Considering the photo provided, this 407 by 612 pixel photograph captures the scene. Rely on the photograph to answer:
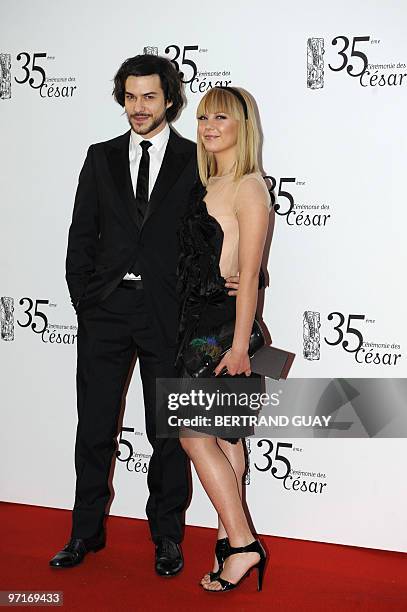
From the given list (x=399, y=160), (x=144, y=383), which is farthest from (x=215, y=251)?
(x=399, y=160)

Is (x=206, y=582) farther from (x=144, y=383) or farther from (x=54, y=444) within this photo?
(x=54, y=444)

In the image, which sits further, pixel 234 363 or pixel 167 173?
pixel 167 173

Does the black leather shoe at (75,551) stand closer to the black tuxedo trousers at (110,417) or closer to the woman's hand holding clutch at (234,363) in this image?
the black tuxedo trousers at (110,417)

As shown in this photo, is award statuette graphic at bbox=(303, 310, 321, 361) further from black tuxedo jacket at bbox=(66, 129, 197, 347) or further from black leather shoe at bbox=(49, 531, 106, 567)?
black leather shoe at bbox=(49, 531, 106, 567)

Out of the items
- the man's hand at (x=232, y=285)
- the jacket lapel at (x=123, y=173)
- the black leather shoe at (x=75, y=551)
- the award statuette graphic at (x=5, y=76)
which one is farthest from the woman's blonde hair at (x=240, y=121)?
the black leather shoe at (x=75, y=551)

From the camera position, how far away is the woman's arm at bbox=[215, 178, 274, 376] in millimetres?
2639

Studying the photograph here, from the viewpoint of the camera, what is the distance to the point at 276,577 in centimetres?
A: 308

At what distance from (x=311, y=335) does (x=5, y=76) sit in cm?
178

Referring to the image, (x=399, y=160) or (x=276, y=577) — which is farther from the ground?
(x=399, y=160)

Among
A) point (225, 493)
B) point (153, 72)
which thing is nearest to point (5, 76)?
point (153, 72)

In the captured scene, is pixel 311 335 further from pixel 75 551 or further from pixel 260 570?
pixel 75 551

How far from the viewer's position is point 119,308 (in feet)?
10.1

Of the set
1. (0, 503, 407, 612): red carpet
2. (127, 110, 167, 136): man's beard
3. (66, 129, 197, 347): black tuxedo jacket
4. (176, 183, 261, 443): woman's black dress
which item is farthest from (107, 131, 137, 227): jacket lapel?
(0, 503, 407, 612): red carpet

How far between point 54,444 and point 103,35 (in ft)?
5.97
